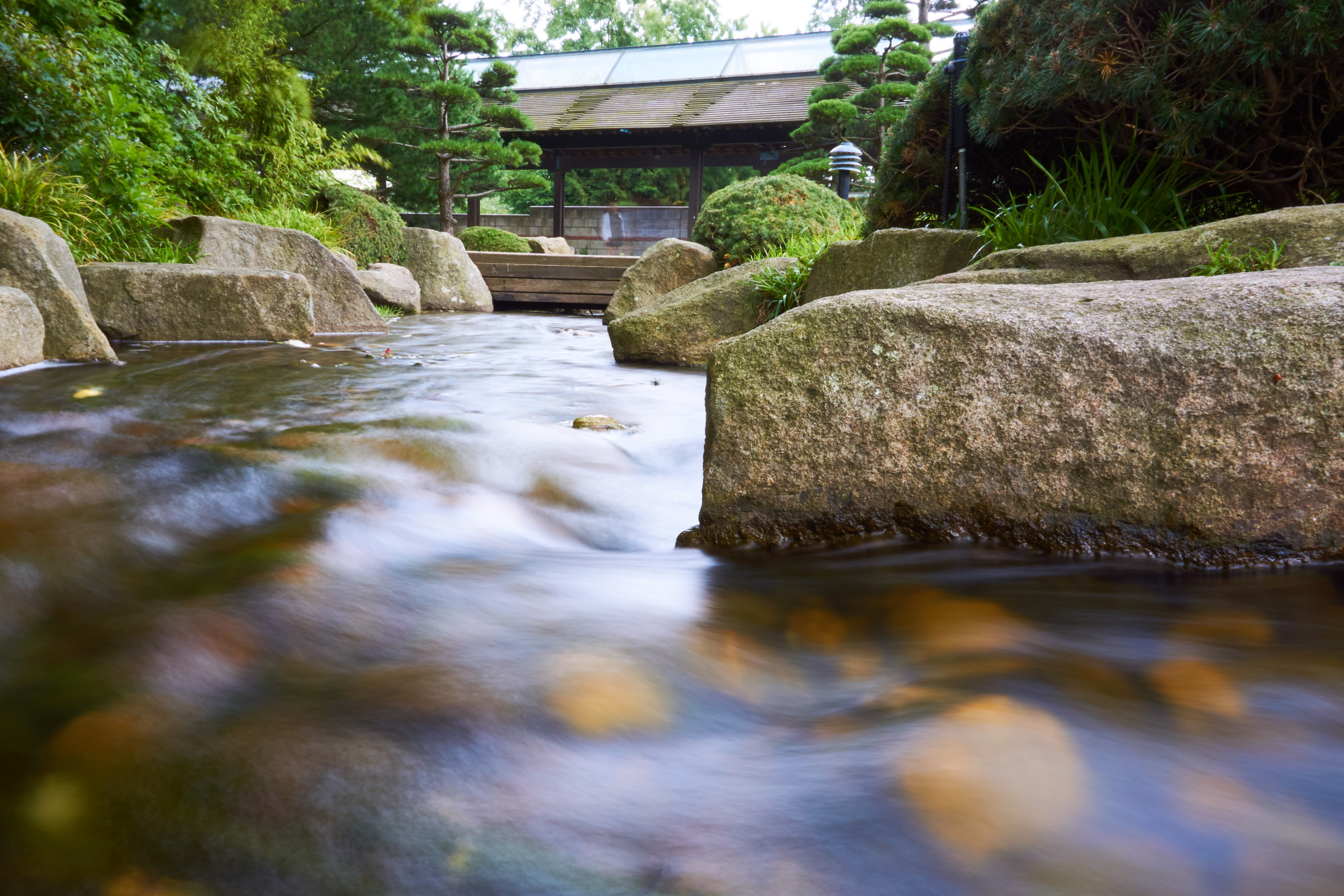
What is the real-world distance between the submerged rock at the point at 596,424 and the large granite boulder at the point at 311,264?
15.5 feet

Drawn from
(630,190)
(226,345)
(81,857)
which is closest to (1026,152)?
(81,857)

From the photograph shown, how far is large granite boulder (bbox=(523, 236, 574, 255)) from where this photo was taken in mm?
18141

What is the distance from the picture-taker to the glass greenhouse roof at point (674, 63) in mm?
21219

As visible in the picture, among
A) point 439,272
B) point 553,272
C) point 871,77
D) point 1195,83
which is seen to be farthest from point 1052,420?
point 871,77

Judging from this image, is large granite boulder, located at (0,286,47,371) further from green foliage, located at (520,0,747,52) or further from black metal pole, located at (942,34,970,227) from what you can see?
green foliage, located at (520,0,747,52)

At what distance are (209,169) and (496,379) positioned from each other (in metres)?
6.02

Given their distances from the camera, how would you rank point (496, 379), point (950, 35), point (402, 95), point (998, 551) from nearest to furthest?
point (998, 551) → point (496, 379) → point (950, 35) → point (402, 95)

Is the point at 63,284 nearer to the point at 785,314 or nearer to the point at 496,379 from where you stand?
the point at 496,379

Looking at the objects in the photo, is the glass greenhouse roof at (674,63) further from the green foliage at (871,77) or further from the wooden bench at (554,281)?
the wooden bench at (554,281)

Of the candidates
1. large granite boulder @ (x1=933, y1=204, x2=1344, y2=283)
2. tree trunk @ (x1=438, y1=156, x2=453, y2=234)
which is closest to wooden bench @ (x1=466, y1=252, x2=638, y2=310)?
tree trunk @ (x1=438, y1=156, x2=453, y2=234)

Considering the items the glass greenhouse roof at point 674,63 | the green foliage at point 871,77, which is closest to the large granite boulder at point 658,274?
the green foliage at point 871,77

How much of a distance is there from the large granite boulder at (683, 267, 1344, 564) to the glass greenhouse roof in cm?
2023

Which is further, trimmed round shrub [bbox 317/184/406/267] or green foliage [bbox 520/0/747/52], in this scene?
green foliage [bbox 520/0/747/52]

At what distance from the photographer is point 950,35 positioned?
43.3 feet
